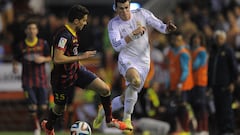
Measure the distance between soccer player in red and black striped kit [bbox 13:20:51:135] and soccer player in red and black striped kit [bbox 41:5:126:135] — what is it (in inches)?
118

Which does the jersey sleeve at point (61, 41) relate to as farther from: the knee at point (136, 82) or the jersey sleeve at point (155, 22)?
the jersey sleeve at point (155, 22)

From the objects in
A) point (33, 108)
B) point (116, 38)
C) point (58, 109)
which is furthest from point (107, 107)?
point (33, 108)

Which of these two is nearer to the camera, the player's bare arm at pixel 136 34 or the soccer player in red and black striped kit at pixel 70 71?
the soccer player in red and black striped kit at pixel 70 71

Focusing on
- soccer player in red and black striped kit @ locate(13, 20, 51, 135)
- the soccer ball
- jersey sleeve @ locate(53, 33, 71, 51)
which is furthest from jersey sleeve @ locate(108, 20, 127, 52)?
soccer player in red and black striped kit @ locate(13, 20, 51, 135)

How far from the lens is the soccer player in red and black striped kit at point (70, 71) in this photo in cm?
1377

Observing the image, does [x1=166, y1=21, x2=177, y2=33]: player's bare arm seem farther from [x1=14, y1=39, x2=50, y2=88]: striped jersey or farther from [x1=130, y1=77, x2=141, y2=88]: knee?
[x1=14, y1=39, x2=50, y2=88]: striped jersey

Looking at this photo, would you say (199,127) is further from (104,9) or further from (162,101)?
(104,9)

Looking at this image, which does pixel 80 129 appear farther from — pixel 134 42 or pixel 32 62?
pixel 32 62

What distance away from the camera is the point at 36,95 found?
1786 cm

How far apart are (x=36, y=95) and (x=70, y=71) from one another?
3.81 metres

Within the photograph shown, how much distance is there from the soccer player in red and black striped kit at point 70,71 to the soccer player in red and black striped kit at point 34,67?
2991 mm

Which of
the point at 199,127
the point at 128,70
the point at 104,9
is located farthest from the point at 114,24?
the point at 104,9

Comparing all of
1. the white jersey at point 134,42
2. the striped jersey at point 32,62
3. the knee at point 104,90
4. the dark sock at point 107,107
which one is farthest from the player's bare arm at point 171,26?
the striped jersey at point 32,62

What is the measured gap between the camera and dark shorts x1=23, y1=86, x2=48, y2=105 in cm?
1767
